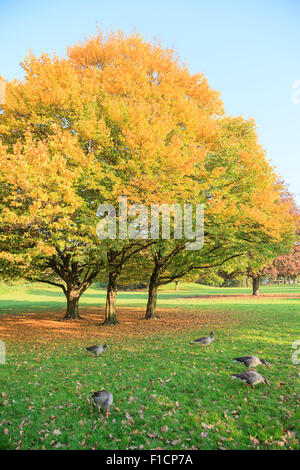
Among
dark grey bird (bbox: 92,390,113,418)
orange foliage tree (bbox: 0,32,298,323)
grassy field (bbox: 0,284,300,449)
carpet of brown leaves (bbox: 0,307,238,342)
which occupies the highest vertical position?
orange foliage tree (bbox: 0,32,298,323)

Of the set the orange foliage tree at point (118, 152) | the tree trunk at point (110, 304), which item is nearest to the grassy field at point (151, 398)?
the orange foliage tree at point (118, 152)

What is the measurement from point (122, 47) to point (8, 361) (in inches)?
849

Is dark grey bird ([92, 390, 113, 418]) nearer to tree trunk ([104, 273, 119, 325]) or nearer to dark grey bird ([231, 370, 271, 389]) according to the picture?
dark grey bird ([231, 370, 271, 389])

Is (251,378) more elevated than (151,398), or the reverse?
(251,378)

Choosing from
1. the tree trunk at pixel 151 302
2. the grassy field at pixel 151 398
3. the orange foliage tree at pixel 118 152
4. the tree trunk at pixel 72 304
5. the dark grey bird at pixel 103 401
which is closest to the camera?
the grassy field at pixel 151 398

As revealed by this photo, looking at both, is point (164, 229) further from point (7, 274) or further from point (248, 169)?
point (7, 274)

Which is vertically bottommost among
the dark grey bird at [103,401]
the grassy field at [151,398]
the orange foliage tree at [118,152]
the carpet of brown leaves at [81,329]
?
the carpet of brown leaves at [81,329]

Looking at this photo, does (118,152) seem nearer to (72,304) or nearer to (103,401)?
(103,401)

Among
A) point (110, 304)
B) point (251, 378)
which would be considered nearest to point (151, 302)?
point (110, 304)

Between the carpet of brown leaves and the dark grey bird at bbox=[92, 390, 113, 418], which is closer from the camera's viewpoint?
the dark grey bird at bbox=[92, 390, 113, 418]

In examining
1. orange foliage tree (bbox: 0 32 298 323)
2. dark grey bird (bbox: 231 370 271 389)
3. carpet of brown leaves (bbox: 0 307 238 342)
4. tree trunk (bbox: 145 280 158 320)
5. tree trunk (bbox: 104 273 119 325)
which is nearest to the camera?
dark grey bird (bbox: 231 370 271 389)

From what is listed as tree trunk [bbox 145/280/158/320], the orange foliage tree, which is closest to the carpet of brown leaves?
tree trunk [bbox 145/280/158/320]

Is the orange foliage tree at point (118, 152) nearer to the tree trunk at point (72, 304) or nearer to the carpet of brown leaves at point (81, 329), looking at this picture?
the carpet of brown leaves at point (81, 329)

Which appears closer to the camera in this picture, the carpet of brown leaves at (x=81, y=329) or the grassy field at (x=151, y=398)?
the grassy field at (x=151, y=398)
